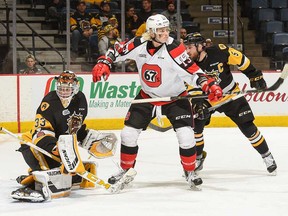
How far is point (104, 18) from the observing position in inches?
404

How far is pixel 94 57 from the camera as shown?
32.6 feet

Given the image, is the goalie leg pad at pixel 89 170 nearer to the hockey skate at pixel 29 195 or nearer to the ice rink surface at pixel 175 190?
the ice rink surface at pixel 175 190

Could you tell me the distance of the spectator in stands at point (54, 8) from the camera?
10.1 m

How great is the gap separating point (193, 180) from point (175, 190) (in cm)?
Result: 14

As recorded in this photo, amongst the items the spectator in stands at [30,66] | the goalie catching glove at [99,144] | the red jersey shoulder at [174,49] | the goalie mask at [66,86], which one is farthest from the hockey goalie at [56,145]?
the spectator in stands at [30,66]

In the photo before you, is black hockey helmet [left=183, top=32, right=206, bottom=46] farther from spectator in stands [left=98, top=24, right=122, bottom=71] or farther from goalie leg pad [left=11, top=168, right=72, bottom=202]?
spectator in stands [left=98, top=24, right=122, bottom=71]

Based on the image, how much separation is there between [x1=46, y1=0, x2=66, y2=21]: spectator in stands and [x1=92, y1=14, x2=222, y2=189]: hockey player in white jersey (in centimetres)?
459

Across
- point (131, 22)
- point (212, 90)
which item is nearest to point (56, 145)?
point (212, 90)

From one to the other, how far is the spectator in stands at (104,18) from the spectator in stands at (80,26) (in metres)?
0.08

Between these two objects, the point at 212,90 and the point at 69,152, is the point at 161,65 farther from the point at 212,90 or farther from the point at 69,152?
the point at 69,152

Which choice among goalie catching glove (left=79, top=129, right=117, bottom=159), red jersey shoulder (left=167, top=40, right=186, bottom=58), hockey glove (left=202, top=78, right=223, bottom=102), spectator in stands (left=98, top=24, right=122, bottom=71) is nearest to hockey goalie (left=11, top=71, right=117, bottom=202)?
goalie catching glove (left=79, top=129, right=117, bottom=159)

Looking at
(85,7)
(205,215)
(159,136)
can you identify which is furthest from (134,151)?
(85,7)

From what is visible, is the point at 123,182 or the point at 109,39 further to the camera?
the point at 109,39

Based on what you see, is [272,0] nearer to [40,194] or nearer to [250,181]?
[250,181]
